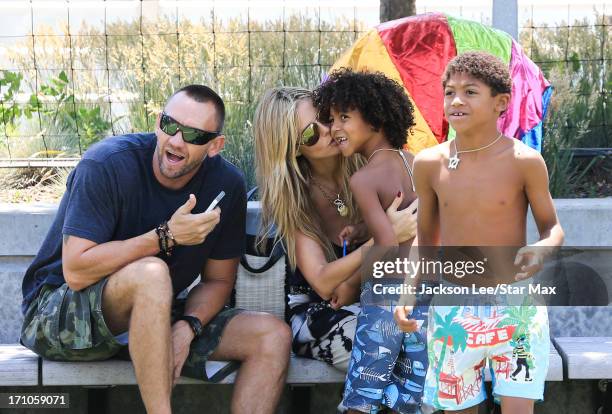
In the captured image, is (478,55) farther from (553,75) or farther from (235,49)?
(235,49)

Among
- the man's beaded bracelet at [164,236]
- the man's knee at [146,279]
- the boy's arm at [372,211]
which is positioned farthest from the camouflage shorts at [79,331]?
the boy's arm at [372,211]

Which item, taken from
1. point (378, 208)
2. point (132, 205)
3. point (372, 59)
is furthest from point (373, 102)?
point (372, 59)

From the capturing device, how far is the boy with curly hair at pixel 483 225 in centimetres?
343

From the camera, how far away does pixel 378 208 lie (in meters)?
3.87

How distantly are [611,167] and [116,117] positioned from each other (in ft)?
9.92

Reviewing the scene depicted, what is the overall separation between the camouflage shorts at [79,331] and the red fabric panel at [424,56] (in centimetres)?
149

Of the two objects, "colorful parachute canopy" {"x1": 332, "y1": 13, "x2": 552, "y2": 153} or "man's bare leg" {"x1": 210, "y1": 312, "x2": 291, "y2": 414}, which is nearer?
"man's bare leg" {"x1": 210, "y1": 312, "x2": 291, "y2": 414}

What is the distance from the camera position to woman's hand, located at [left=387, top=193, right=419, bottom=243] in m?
3.90

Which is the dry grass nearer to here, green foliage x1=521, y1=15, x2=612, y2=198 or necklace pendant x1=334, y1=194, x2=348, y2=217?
necklace pendant x1=334, y1=194, x2=348, y2=217

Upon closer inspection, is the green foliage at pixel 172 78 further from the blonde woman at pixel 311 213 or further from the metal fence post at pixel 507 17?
the blonde woman at pixel 311 213

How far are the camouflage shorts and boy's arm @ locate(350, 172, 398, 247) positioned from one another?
0.72m

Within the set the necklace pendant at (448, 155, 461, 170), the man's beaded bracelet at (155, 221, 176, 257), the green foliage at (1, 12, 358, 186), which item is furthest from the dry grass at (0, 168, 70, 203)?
the necklace pendant at (448, 155, 461, 170)

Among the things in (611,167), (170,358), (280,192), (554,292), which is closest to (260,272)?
(280,192)

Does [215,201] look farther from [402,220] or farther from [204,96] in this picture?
[402,220]
